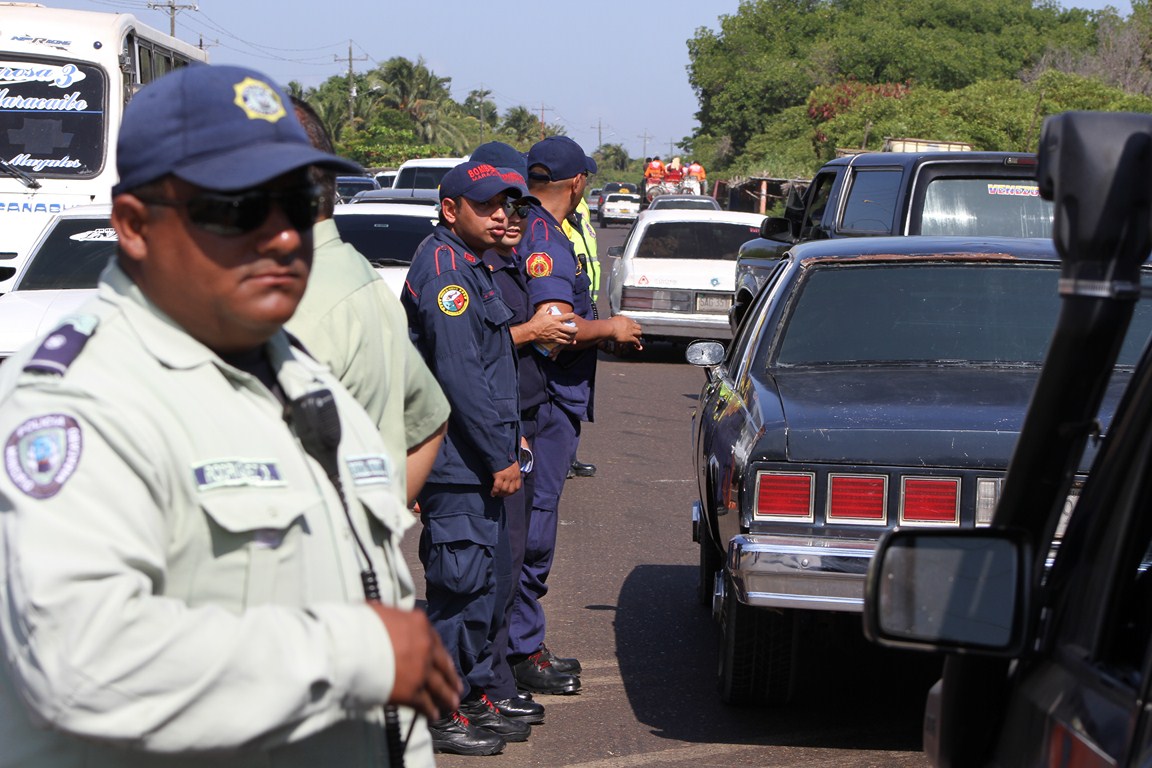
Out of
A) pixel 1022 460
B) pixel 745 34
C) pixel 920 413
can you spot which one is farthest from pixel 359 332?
pixel 745 34

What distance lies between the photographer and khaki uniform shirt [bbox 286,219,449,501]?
302 cm

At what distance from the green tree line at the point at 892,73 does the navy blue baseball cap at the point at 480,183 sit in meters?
26.8

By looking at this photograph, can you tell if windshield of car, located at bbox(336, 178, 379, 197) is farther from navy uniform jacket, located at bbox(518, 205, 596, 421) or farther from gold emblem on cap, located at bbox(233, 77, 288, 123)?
gold emblem on cap, located at bbox(233, 77, 288, 123)

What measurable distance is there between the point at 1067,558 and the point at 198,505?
132 centimetres

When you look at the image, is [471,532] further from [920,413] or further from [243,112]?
[243,112]

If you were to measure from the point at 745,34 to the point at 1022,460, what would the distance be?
90.2m

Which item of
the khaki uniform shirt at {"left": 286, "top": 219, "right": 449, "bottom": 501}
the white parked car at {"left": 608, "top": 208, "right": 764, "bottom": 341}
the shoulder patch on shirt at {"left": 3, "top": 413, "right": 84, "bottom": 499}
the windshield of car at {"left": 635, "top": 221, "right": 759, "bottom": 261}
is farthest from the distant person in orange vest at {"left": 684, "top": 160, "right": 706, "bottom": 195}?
the shoulder patch on shirt at {"left": 3, "top": 413, "right": 84, "bottom": 499}

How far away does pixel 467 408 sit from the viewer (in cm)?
461

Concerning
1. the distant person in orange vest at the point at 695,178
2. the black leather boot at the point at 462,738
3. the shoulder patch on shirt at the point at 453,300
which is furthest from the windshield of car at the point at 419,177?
the distant person in orange vest at the point at 695,178

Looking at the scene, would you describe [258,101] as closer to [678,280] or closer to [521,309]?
[521,309]

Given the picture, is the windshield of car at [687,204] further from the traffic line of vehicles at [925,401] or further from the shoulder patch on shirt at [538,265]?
the shoulder patch on shirt at [538,265]

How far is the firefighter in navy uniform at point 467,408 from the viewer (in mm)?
4629

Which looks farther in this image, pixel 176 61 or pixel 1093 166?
pixel 176 61

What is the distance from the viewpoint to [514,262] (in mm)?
5289
